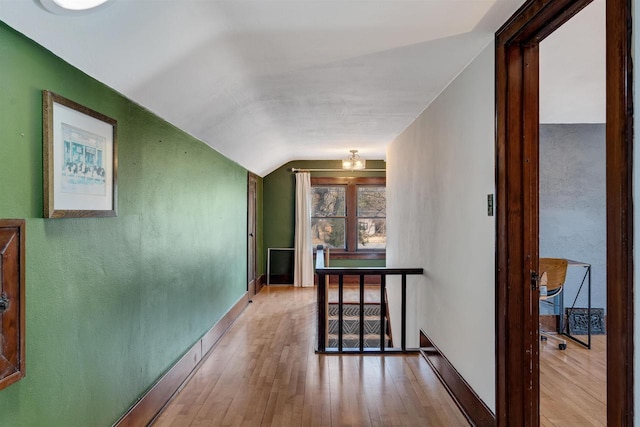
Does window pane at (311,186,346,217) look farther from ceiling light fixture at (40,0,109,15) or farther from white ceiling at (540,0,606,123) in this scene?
ceiling light fixture at (40,0,109,15)

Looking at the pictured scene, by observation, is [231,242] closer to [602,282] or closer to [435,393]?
[435,393]

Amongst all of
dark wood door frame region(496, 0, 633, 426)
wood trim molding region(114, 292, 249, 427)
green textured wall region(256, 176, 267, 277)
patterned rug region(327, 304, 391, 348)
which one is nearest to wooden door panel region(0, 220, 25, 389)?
wood trim molding region(114, 292, 249, 427)

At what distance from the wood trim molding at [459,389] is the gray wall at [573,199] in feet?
5.98

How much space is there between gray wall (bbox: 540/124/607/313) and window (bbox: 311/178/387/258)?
3344 millimetres

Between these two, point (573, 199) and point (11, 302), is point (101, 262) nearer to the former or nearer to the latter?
point (11, 302)

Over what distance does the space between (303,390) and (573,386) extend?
196 centimetres

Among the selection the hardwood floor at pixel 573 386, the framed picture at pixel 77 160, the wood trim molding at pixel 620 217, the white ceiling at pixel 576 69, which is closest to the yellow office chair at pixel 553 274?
the hardwood floor at pixel 573 386

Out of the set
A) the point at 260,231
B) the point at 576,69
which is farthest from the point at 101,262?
the point at 260,231

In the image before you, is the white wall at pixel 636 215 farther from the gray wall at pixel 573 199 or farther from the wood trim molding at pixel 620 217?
the gray wall at pixel 573 199

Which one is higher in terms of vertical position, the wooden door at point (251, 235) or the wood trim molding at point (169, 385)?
the wooden door at point (251, 235)

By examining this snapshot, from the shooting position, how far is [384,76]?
262cm

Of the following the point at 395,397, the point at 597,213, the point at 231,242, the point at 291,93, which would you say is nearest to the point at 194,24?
the point at 291,93

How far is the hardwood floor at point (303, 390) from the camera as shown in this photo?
7.61 ft

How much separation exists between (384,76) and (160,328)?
2.22 metres
